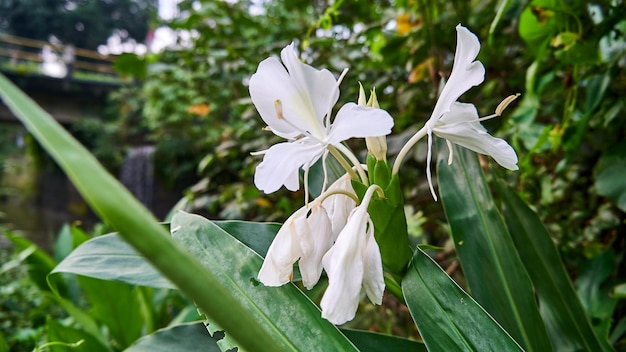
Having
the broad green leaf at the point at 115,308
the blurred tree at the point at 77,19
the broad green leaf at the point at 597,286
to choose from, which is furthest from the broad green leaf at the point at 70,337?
→ the blurred tree at the point at 77,19

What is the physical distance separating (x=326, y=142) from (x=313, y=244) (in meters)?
0.07

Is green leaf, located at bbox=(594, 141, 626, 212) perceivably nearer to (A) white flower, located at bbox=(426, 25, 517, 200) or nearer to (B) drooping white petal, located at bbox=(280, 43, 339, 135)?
(A) white flower, located at bbox=(426, 25, 517, 200)

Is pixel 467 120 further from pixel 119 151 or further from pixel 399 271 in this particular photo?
pixel 119 151

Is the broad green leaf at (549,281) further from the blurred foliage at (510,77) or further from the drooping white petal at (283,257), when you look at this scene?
the drooping white petal at (283,257)

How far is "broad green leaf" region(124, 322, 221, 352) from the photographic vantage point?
1.37 feet

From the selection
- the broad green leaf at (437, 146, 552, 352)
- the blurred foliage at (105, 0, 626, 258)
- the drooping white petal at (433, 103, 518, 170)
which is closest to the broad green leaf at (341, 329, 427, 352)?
the broad green leaf at (437, 146, 552, 352)

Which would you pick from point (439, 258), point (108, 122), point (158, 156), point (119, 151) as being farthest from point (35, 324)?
point (108, 122)

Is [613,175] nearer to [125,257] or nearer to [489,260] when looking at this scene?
[489,260]

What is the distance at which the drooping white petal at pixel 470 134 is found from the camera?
0.33 meters

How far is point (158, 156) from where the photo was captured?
5426 millimetres

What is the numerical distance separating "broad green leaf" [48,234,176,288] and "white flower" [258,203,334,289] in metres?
0.13

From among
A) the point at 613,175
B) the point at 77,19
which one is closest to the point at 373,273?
the point at 613,175

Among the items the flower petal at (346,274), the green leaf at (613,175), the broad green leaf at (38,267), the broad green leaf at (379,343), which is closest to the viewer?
the flower petal at (346,274)

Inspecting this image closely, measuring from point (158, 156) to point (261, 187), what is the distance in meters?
5.42
